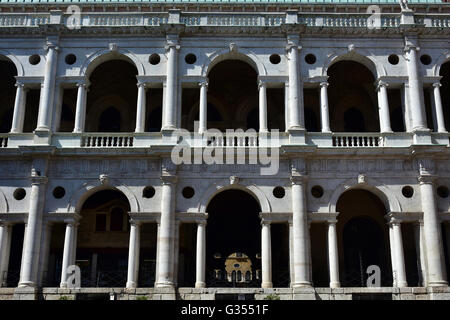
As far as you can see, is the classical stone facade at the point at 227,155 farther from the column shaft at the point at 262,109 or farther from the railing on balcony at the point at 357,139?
the column shaft at the point at 262,109

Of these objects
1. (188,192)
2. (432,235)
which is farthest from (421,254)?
(188,192)

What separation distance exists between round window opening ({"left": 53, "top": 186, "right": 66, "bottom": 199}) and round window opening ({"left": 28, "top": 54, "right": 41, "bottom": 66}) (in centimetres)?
670

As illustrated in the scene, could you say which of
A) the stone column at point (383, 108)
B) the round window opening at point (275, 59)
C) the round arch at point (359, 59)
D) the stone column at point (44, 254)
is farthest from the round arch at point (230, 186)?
the stone column at point (44, 254)

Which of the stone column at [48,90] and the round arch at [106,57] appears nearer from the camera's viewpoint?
the stone column at [48,90]

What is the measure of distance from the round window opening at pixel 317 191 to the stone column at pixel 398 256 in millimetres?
3479

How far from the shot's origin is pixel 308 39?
2692 centimetres

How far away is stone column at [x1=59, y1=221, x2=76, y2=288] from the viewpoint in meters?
23.7

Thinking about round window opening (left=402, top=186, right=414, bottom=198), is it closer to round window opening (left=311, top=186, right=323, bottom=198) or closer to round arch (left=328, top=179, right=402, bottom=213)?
round arch (left=328, top=179, right=402, bottom=213)

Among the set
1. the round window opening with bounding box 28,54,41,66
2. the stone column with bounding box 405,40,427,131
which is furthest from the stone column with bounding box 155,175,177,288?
the stone column with bounding box 405,40,427,131

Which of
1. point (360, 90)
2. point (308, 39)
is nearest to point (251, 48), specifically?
point (308, 39)

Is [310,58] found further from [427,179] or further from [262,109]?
[427,179]

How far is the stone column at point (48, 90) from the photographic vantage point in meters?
25.7
